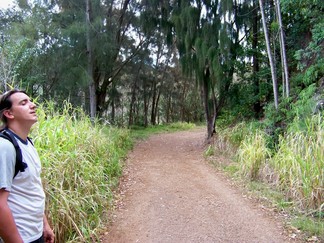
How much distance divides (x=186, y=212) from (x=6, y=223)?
2.68 meters

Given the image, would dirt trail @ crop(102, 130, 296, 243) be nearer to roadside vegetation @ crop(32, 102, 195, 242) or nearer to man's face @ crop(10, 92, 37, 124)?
roadside vegetation @ crop(32, 102, 195, 242)

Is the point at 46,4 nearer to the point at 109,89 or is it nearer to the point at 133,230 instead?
the point at 109,89

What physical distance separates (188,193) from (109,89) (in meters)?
11.8

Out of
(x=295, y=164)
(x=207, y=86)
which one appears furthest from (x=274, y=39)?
(x=295, y=164)

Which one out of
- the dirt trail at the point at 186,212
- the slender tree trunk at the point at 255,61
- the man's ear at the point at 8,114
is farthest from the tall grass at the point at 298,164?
the man's ear at the point at 8,114

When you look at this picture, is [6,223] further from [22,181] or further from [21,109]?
[21,109]

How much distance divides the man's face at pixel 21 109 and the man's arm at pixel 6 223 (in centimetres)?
39

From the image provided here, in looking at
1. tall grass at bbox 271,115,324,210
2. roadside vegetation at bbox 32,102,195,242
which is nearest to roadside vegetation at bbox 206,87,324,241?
tall grass at bbox 271,115,324,210

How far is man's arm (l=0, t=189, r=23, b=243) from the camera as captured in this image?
1.16 m

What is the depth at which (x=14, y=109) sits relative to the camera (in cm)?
137

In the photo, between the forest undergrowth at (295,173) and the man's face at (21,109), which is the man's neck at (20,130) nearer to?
the man's face at (21,109)

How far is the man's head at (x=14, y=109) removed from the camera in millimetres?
1364

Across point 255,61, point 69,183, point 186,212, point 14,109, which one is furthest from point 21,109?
point 255,61

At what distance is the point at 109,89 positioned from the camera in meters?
15.2
